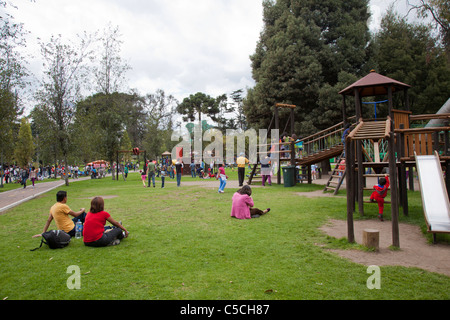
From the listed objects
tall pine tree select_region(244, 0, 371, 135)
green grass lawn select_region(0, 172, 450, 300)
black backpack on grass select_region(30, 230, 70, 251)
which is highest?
tall pine tree select_region(244, 0, 371, 135)

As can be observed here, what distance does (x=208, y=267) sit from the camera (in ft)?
16.7

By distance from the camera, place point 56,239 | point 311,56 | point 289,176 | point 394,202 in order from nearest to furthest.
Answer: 1. point 394,202
2. point 56,239
3. point 289,176
4. point 311,56

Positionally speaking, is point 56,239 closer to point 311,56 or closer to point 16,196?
point 16,196

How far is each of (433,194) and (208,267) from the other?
5.55 metres

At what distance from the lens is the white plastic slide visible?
6402 millimetres

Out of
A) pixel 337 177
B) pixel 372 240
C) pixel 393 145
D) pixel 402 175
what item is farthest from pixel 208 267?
pixel 337 177

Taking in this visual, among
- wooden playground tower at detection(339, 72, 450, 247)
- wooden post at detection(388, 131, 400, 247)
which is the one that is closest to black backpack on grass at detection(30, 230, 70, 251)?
wooden playground tower at detection(339, 72, 450, 247)

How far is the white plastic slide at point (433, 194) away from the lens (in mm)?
6402

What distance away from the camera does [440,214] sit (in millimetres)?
6664

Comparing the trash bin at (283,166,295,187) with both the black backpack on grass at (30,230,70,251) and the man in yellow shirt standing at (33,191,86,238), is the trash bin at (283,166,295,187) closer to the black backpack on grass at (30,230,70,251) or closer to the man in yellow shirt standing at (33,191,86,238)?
the man in yellow shirt standing at (33,191,86,238)

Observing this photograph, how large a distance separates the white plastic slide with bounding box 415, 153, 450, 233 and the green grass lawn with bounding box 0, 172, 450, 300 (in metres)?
1.37
